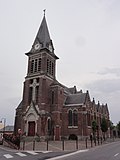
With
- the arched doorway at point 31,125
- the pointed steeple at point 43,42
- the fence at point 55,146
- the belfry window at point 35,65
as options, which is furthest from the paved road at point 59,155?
the pointed steeple at point 43,42

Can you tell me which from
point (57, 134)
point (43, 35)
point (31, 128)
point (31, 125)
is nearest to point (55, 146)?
point (31, 128)

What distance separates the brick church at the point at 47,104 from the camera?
3888 centimetres

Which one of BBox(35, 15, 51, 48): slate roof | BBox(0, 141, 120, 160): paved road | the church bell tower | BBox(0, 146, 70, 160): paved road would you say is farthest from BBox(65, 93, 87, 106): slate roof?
BBox(0, 146, 70, 160): paved road

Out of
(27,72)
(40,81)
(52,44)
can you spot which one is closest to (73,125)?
(40,81)

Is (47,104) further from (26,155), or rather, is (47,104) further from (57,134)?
(26,155)

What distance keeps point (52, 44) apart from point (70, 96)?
12.9 meters

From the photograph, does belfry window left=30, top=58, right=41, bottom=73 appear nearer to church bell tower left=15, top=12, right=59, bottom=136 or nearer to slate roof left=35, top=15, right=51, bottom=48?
church bell tower left=15, top=12, right=59, bottom=136

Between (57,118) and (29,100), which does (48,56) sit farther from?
(57,118)

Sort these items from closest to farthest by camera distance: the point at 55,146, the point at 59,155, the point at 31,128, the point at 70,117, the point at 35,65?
the point at 59,155
the point at 55,146
the point at 31,128
the point at 70,117
the point at 35,65

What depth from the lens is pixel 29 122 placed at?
128ft

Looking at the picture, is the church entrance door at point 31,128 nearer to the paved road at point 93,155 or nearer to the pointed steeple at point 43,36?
the pointed steeple at point 43,36

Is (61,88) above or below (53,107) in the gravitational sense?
above

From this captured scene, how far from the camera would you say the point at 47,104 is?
40656 millimetres

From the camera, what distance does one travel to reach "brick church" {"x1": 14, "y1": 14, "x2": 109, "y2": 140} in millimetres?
38875
